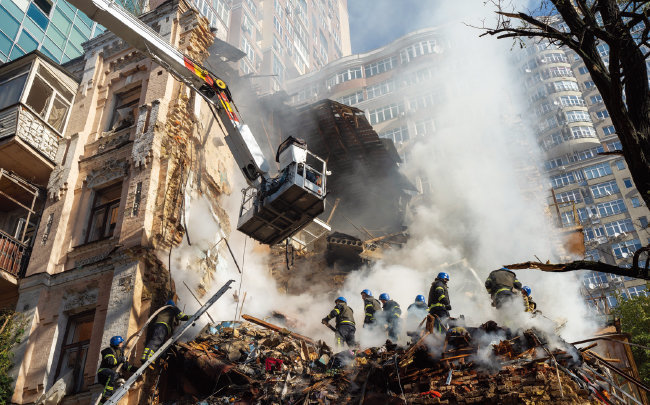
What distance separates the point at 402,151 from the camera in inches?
1395

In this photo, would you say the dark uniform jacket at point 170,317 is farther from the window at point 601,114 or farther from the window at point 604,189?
the window at point 601,114

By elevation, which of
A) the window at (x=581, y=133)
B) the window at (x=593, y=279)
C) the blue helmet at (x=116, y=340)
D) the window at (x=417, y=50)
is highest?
the window at (x=581, y=133)

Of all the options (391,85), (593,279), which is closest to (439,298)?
(391,85)

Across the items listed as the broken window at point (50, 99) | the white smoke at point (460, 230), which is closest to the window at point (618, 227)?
the white smoke at point (460, 230)

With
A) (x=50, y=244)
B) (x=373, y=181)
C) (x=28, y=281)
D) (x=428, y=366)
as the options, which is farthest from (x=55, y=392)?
(x=373, y=181)

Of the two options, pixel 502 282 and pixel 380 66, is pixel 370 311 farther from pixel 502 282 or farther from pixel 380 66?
pixel 380 66

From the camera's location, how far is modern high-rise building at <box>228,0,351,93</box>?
39156 mm

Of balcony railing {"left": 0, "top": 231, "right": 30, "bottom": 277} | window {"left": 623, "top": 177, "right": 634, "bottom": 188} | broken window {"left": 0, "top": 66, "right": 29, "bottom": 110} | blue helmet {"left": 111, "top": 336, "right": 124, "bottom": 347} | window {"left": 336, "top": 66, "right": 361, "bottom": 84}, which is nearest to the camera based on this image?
blue helmet {"left": 111, "top": 336, "right": 124, "bottom": 347}

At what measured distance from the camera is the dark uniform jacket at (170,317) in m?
10.3

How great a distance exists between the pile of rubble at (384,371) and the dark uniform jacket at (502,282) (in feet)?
5.16

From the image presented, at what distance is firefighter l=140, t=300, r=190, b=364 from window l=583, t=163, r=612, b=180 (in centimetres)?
5749

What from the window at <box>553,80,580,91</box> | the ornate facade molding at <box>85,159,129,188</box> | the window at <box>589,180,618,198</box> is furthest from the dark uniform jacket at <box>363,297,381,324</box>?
the window at <box>553,80,580,91</box>

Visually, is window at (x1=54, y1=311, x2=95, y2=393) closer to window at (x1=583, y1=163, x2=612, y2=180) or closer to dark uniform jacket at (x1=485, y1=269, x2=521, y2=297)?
dark uniform jacket at (x1=485, y1=269, x2=521, y2=297)

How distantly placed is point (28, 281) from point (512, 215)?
2060 centimetres
